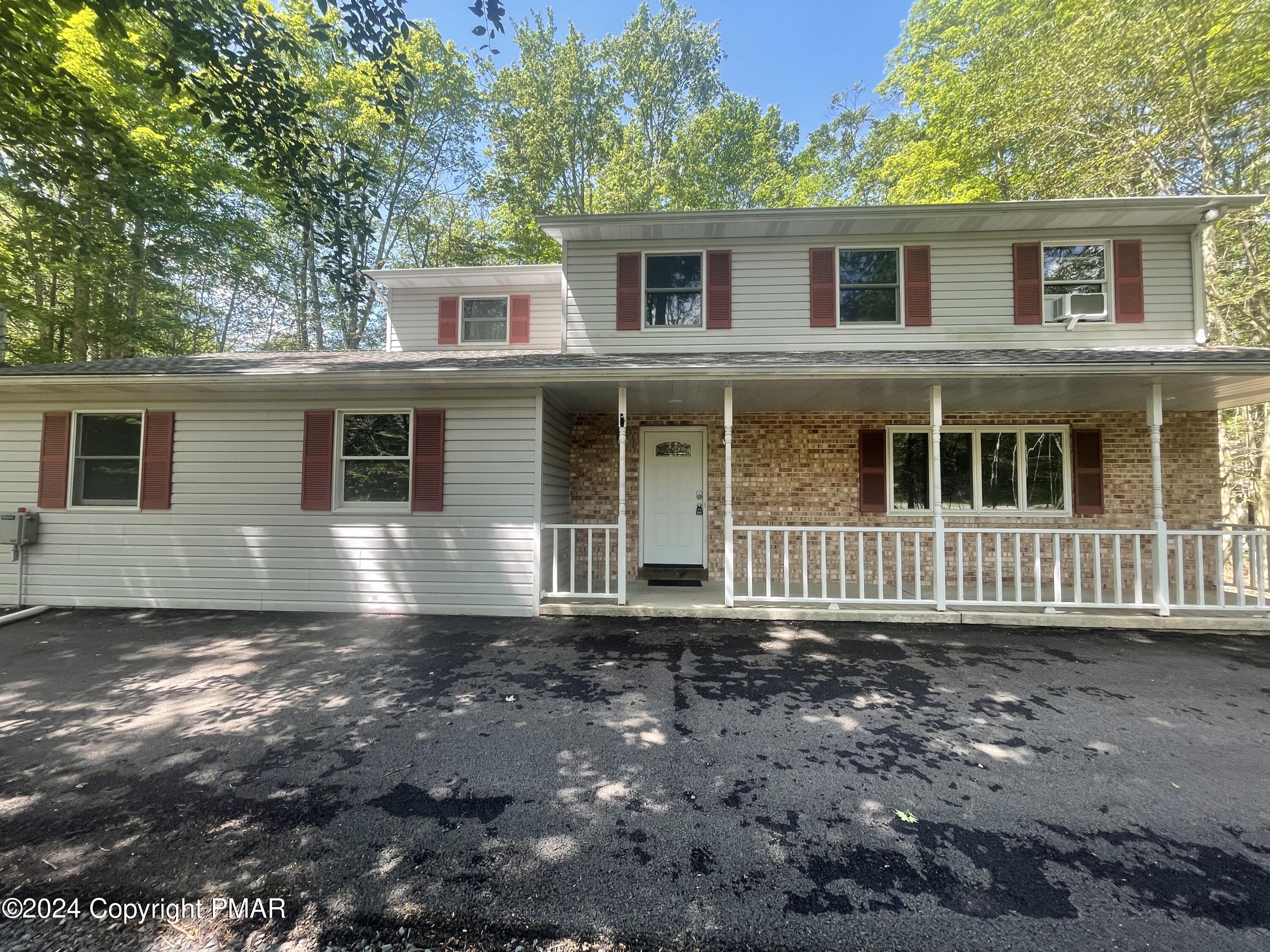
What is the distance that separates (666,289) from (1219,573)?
7.04m

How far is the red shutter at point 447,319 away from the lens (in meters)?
9.54

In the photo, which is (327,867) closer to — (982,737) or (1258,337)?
(982,737)

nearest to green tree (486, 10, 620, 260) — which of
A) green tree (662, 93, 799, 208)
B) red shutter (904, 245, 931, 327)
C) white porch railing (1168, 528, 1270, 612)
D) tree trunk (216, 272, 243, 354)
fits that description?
green tree (662, 93, 799, 208)

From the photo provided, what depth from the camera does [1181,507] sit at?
6840 mm

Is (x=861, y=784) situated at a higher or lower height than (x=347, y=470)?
lower

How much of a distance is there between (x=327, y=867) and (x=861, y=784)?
252 cm

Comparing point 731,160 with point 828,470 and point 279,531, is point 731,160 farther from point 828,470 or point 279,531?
point 279,531

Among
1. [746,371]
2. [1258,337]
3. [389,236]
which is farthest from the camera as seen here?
[389,236]

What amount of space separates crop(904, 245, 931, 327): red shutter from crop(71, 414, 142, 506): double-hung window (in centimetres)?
1033

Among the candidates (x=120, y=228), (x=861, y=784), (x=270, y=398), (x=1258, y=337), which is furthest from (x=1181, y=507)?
(x=120, y=228)

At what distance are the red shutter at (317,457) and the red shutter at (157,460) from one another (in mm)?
1682

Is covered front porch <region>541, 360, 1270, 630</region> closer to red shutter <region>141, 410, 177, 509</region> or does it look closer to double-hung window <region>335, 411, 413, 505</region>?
double-hung window <region>335, 411, 413, 505</region>

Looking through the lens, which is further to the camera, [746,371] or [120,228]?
[120,228]

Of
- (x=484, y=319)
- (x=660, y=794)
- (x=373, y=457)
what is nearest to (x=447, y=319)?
(x=484, y=319)
